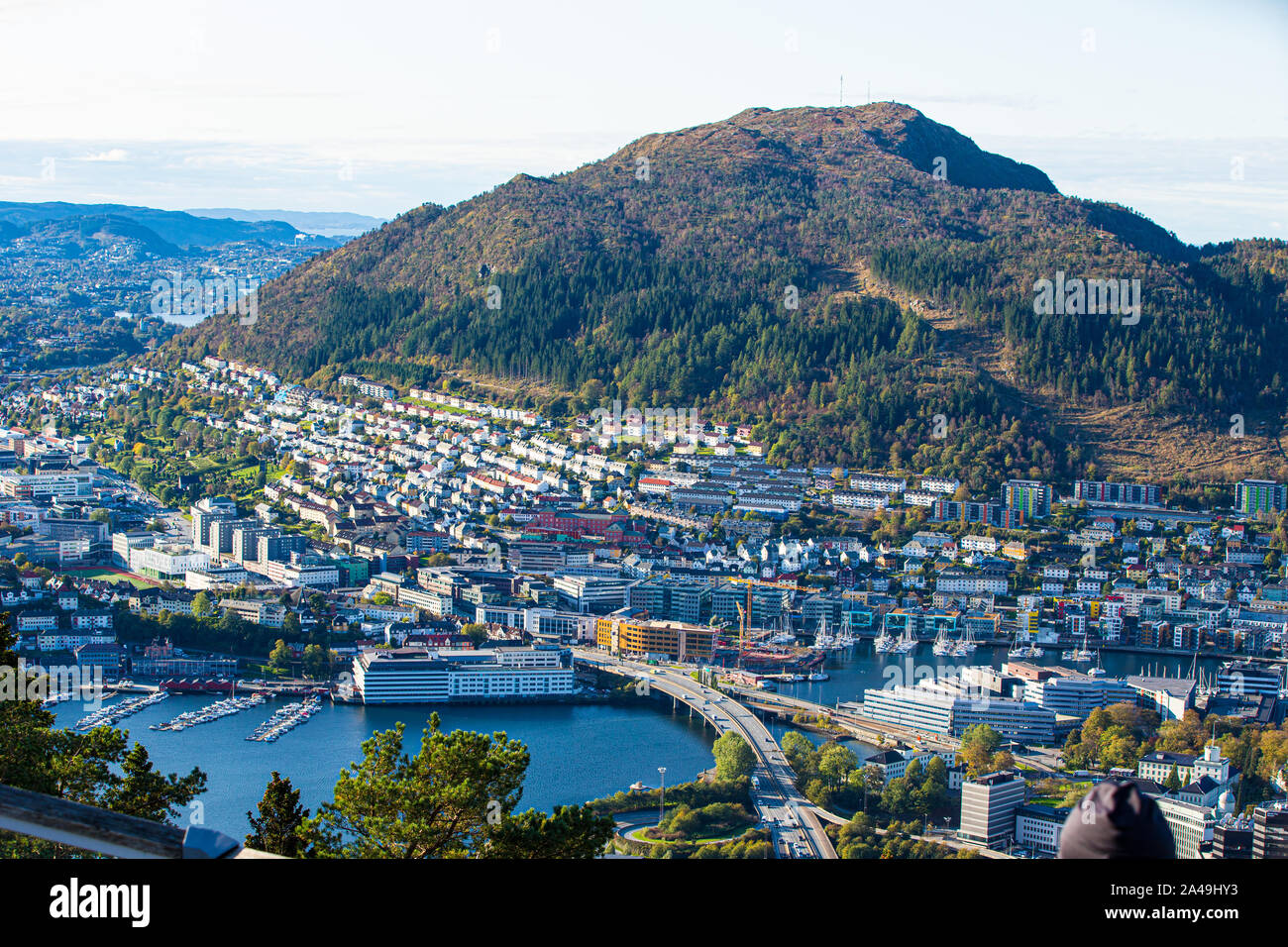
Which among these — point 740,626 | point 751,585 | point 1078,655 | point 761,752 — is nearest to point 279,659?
point 761,752

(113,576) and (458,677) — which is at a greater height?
(113,576)

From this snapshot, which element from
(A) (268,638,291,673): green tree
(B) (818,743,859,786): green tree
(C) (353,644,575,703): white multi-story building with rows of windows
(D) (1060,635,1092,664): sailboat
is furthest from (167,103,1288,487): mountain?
(B) (818,743,859,786): green tree

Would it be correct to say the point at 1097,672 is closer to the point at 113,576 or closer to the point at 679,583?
the point at 679,583

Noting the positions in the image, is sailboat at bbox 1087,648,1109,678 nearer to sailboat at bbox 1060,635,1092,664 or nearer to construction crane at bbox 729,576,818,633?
sailboat at bbox 1060,635,1092,664

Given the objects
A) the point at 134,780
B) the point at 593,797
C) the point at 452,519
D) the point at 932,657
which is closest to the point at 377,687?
the point at 593,797

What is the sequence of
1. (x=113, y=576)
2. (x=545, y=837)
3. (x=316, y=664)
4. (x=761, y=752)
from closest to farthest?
(x=545, y=837)
(x=761, y=752)
(x=316, y=664)
(x=113, y=576)

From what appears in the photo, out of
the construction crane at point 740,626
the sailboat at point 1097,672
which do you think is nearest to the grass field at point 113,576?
the construction crane at point 740,626

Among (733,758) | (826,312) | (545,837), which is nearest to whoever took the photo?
(545,837)
